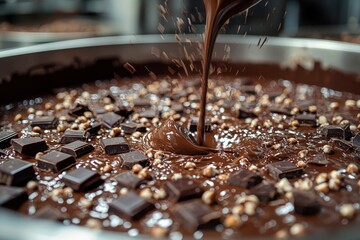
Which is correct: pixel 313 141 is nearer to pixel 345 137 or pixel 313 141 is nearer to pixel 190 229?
pixel 345 137

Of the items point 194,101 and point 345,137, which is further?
point 194,101

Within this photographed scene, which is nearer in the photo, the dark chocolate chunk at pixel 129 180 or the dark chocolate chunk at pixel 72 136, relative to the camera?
the dark chocolate chunk at pixel 129 180

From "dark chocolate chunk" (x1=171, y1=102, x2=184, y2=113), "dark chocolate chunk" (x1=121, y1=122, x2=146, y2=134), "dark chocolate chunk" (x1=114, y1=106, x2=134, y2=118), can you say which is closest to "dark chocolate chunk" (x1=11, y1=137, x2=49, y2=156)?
"dark chocolate chunk" (x1=121, y1=122, x2=146, y2=134)

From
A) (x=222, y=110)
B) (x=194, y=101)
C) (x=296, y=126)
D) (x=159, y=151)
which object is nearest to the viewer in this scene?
(x=159, y=151)

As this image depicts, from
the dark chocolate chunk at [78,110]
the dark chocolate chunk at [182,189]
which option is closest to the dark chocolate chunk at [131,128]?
the dark chocolate chunk at [78,110]

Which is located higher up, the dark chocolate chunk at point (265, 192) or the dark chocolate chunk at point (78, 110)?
the dark chocolate chunk at point (78, 110)

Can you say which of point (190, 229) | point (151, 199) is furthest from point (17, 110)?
point (190, 229)

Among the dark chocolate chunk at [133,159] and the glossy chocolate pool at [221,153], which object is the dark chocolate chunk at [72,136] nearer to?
the glossy chocolate pool at [221,153]

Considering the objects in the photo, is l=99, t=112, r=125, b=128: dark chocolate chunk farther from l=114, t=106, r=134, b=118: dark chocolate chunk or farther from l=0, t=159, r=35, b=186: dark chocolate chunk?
l=0, t=159, r=35, b=186: dark chocolate chunk
